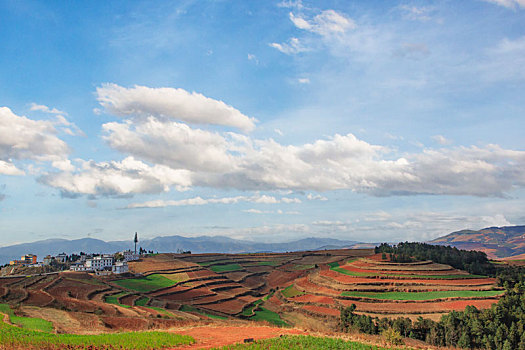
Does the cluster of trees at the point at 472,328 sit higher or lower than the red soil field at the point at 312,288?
higher

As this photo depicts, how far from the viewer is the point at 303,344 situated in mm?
38469

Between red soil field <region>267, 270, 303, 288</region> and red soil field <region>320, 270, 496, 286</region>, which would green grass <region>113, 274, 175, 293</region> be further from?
red soil field <region>320, 270, 496, 286</region>

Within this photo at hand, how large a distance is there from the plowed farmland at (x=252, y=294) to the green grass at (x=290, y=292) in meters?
0.54

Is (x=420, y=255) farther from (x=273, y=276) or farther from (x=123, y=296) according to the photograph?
(x=123, y=296)

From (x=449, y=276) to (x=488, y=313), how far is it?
192ft

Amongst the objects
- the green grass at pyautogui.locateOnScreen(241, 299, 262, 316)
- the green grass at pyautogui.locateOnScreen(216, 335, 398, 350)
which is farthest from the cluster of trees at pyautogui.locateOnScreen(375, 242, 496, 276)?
the green grass at pyautogui.locateOnScreen(216, 335, 398, 350)

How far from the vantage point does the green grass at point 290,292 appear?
125 m

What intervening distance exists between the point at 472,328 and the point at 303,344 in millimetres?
40605

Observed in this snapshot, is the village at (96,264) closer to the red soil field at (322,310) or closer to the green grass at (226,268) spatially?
the green grass at (226,268)

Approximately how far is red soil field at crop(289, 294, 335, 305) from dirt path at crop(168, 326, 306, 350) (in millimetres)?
62052

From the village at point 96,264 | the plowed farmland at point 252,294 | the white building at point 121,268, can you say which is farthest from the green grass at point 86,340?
the village at point 96,264

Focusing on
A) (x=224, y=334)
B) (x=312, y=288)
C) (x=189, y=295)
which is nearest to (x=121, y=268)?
(x=189, y=295)

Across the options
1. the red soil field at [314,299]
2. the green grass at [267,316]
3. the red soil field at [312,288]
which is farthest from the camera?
the red soil field at [312,288]

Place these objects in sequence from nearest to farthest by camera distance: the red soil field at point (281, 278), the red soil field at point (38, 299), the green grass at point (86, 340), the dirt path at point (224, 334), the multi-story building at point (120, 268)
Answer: the green grass at point (86, 340) < the dirt path at point (224, 334) < the red soil field at point (38, 299) < the multi-story building at point (120, 268) < the red soil field at point (281, 278)
